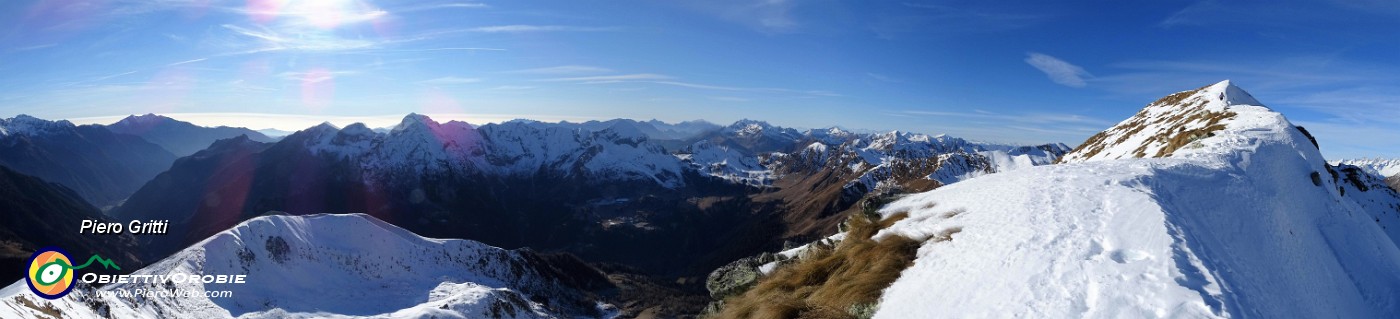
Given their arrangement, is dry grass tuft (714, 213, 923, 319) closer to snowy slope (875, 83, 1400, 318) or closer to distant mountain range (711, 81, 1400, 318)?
distant mountain range (711, 81, 1400, 318)

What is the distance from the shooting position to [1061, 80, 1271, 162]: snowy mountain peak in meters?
40.8

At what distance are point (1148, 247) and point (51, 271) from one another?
6286 centimetres

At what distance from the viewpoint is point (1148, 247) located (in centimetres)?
1360

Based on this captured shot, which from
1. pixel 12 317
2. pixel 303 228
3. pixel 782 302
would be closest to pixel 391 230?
pixel 303 228

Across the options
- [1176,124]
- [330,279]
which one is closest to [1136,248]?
[1176,124]

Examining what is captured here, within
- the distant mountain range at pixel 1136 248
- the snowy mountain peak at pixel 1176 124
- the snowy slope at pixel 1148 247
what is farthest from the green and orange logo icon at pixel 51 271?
the snowy mountain peak at pixel 1176 124

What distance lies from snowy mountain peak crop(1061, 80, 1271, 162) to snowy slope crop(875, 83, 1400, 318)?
1129cm

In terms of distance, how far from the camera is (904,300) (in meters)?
13.7

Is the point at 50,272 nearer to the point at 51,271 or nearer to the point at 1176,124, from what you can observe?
the point at 51,271

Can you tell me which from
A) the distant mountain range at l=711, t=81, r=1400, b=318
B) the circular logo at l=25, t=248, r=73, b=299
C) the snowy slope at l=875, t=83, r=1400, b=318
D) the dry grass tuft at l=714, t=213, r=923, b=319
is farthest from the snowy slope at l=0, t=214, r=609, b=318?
the snowy slope at l=875, t=83, r=1400, b=318

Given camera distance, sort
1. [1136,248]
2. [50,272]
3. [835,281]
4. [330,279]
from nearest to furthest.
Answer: [1136,248]
[835,281]
[50,272]
[330,279]

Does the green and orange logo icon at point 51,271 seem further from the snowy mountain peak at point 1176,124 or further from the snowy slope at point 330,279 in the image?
the snowy mountain peak at point 1176,124

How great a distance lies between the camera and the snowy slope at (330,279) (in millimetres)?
67750

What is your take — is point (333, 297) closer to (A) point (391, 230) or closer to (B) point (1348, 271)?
(A) point (391, 230)
